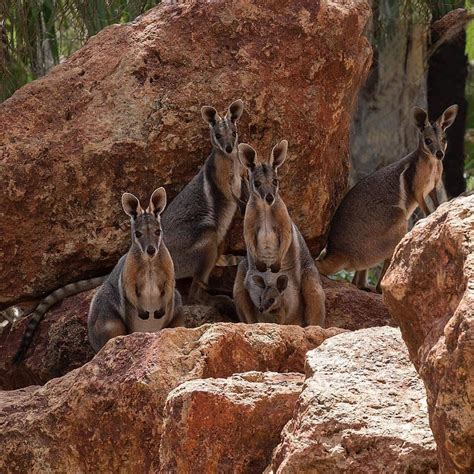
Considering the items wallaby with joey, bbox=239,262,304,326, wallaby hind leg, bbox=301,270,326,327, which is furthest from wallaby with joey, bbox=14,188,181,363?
wallaby hind leg, bbox=301,270,326,327

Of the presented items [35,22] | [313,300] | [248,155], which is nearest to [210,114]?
[248,155]

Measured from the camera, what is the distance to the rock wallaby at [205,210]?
964cm

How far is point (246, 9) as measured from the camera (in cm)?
1008

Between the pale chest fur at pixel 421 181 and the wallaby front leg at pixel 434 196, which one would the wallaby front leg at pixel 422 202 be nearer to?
the pale chest fur at pixel 421 181

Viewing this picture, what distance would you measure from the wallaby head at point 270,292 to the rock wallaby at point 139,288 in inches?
24.8

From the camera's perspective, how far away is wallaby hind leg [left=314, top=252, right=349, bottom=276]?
10.7 metres

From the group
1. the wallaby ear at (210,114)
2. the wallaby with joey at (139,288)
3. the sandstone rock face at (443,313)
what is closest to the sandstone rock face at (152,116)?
the wallaby ear at (210,114)

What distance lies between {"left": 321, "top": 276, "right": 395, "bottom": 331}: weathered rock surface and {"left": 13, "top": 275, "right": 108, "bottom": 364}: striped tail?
185 centimetres

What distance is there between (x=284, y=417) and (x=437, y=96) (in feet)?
38.6

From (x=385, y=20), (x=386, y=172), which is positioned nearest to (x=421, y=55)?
(x=385, y=20)

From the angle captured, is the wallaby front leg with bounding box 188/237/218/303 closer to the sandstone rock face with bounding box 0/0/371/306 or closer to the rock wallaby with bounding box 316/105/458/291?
the sandstone rock face with bounding box 0/0/371/306

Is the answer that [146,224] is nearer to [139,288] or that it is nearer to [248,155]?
[139,288]

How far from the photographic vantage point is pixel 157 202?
29.4 feet

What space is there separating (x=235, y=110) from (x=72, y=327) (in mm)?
2092
